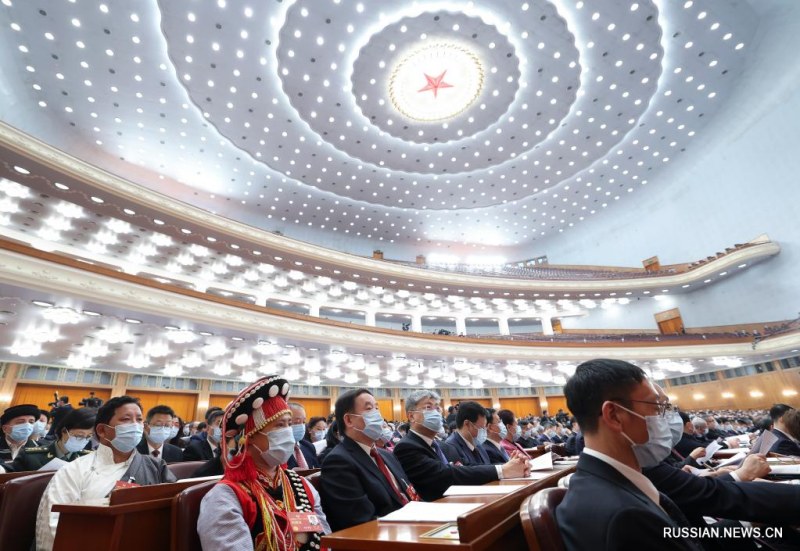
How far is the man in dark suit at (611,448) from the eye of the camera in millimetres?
934

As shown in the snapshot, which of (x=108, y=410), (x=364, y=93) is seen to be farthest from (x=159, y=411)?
(x=364, y=93)

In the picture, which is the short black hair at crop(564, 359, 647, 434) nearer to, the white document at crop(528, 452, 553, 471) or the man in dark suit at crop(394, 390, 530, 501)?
the man in dark suit at crop(394, 390, 530, 501)

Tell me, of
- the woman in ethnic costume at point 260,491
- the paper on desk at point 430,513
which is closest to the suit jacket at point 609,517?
the paper on desk at point 430,513

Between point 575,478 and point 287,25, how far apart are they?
1356 centimetres

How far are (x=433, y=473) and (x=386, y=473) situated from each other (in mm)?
337

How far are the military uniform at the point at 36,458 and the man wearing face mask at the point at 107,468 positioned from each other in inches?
53.9

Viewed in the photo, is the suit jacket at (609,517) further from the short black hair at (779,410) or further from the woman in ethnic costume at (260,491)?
the short black hair at (779,410)

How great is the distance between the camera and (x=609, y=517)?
892 mm

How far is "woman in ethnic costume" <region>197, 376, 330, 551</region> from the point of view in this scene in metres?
→ 1.38

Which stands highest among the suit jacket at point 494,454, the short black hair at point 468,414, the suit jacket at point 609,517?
the short black hair at point 468,414

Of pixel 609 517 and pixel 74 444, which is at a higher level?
pixel 74 444

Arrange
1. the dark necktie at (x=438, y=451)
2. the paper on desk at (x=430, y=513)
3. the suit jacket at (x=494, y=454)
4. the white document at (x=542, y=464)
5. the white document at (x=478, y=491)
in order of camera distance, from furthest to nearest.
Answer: the suit jacket at (x=494, y=454), the dark necktie at (x=438, y=451), the white document at (x=542, y=464), the white document at (x=478, y=491), the paper on desk at (x=430, y=513)

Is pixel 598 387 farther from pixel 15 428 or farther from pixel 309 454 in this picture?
pixel 15 428

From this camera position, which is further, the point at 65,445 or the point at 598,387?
the point at 65,445
